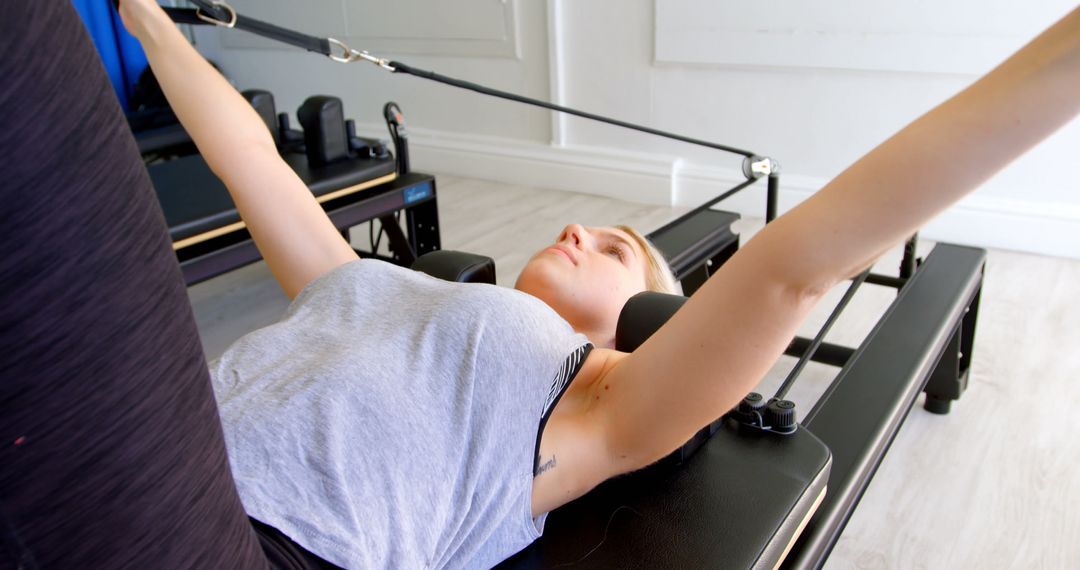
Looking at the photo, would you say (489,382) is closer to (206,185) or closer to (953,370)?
(953,370)

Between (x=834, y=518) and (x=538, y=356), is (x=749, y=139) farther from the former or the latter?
(x=538, y=356)

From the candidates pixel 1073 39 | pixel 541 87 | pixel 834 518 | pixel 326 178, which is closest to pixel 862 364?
pixel 834 518

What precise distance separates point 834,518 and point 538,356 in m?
0.54

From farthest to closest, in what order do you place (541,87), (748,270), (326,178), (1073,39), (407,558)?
1. (541,87)
2. (326,178)
3. (407,558)
4. (748,270)
5. (1073,39)

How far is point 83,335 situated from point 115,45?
16.6ft

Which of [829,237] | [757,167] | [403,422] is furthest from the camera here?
[757,167]

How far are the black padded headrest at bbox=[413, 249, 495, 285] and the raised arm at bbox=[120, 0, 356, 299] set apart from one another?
11.2 inches

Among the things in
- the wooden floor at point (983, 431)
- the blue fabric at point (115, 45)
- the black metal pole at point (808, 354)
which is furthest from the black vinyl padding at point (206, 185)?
the blue fabric at point (115, 45)

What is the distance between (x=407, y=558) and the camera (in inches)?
31.2

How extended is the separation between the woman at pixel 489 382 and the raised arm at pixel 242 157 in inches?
5.3

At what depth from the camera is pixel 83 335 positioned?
0.42 metres

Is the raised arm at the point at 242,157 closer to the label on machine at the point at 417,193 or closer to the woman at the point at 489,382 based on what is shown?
the woman at the point at 489,382

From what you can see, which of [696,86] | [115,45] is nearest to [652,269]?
[696,86]

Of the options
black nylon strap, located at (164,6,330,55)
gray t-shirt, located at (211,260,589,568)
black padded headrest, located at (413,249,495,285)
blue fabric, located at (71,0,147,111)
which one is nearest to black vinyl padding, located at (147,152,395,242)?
black nylon strap, located at (164,6,330,55)
